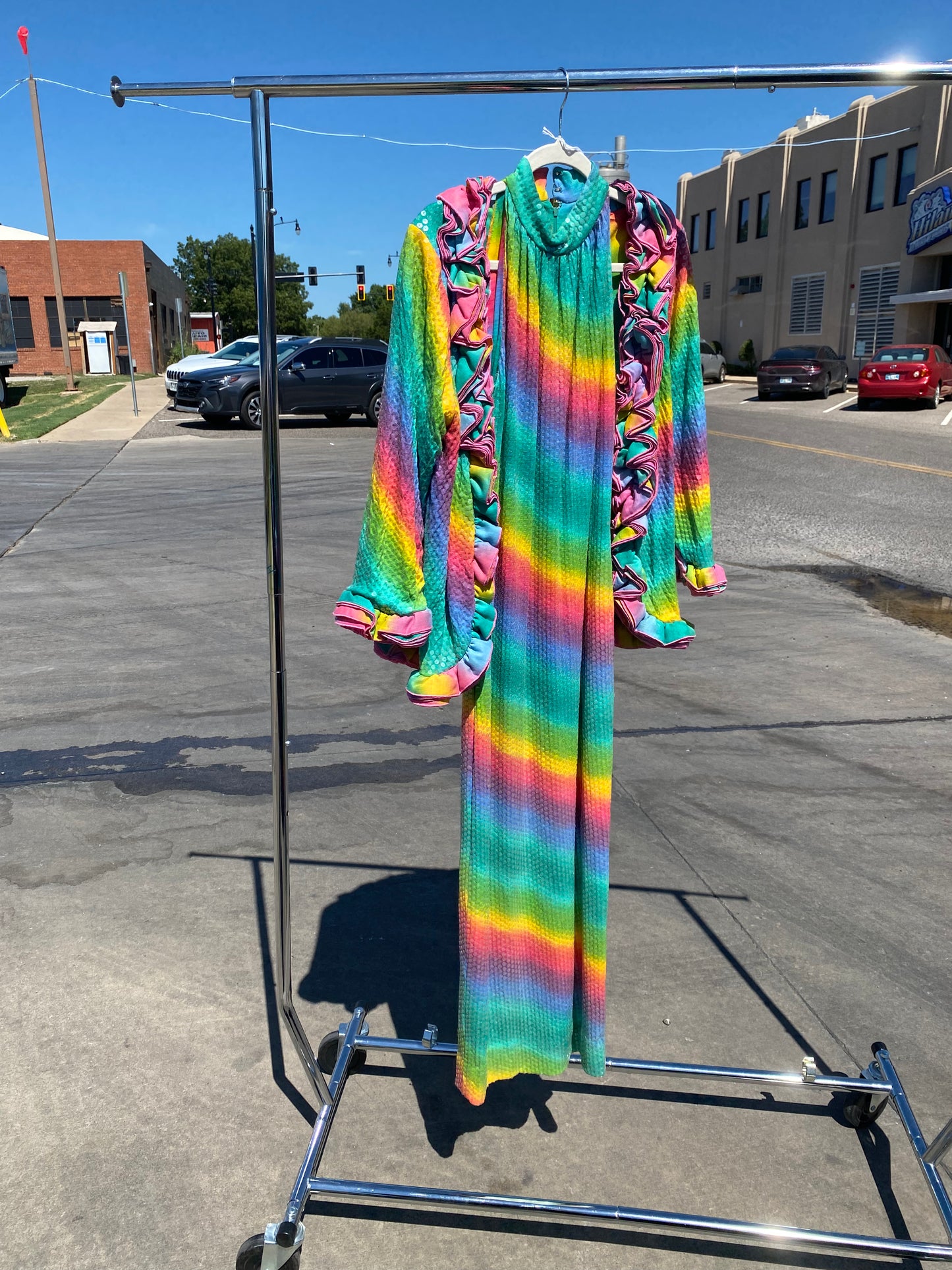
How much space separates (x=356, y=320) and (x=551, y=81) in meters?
84.4

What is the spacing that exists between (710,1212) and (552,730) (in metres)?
1.05

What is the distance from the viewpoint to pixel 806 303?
3791 cm

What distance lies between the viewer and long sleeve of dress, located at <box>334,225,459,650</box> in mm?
1865

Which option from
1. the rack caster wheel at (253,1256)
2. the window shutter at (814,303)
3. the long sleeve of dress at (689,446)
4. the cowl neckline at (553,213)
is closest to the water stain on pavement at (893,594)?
the long sleeve of dress at (689,446)

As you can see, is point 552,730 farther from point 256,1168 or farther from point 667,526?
point 256,1168

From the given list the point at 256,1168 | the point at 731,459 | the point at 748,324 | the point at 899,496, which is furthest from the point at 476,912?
the point at 748,324

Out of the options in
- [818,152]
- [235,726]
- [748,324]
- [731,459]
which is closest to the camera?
[235,726]

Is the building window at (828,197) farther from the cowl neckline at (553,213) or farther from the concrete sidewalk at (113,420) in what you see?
the cowl neckline at (553,213)

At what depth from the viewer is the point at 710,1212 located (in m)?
2.12

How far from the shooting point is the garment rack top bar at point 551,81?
1.97 meters

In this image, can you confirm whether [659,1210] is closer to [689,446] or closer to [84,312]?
[689,446]

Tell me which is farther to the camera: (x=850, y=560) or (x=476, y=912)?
(x=850, y=560)

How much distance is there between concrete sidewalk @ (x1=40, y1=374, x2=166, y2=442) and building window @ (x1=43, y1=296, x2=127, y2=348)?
1820cm

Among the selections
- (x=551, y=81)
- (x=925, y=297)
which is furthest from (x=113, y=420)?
(x=925, y=297)
